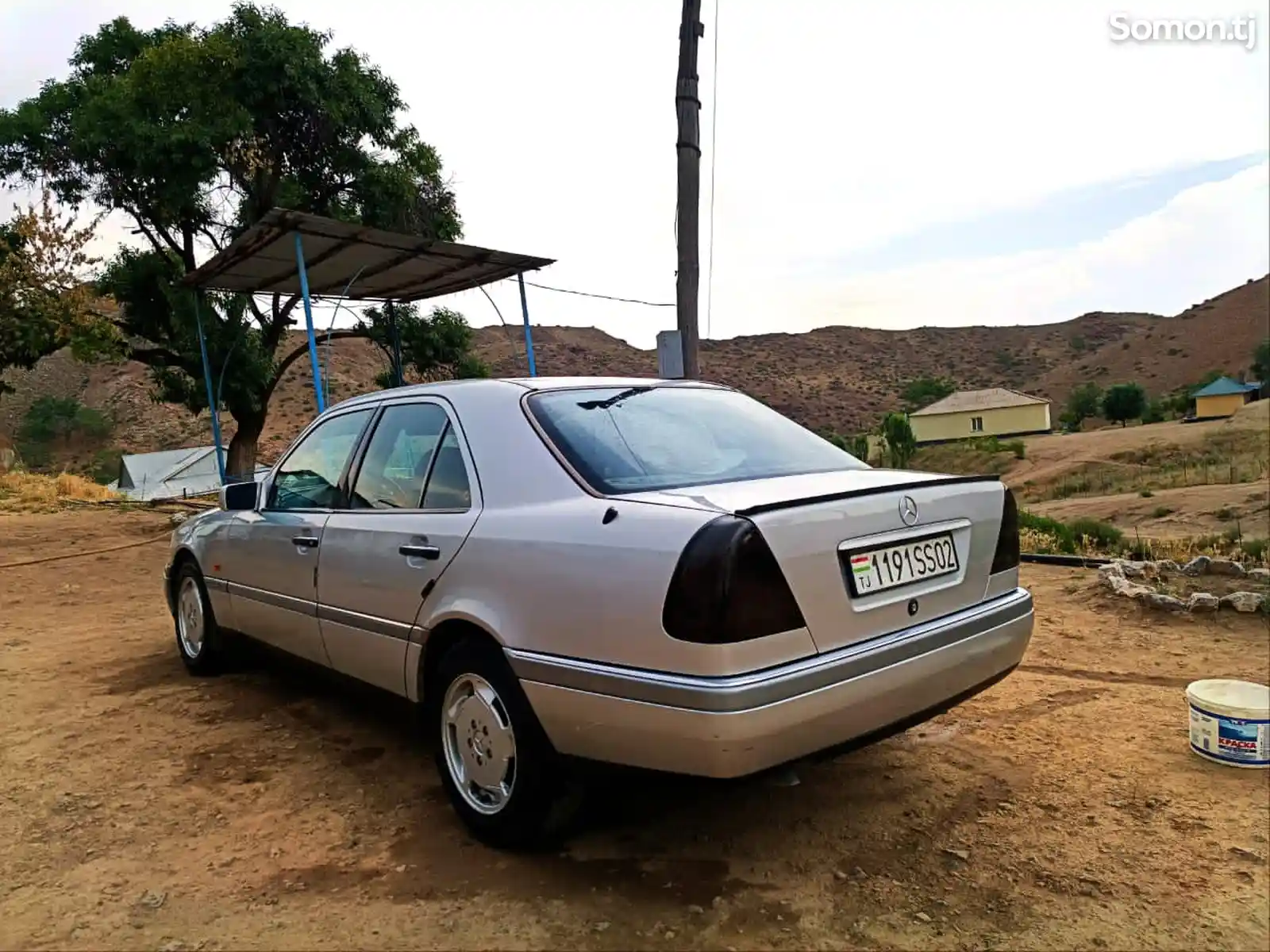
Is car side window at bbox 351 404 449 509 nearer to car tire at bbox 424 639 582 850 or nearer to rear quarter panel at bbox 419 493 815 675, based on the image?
rear quarter panel at bbox 419 493 815 675

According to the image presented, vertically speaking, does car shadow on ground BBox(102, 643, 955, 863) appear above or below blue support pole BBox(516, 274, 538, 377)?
below

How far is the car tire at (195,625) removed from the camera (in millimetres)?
4816

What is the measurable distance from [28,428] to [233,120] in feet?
133

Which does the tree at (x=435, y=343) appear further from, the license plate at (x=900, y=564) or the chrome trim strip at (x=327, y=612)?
the license plate at (x=900, y=564)

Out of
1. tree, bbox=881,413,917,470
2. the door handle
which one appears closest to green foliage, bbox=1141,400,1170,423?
tree, bbox=881,413,917,470

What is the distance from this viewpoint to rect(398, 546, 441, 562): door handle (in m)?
2.95

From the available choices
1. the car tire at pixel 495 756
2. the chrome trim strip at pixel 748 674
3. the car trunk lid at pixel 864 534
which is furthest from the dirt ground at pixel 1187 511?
the car tire at pixel 495 756

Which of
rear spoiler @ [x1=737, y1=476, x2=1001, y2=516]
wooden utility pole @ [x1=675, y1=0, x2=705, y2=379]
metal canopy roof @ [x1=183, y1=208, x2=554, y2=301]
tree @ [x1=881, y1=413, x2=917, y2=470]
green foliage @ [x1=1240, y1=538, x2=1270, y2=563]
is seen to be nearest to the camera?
rear spoiler @ [x1=737, y1=476, x2=1001, y2=516]

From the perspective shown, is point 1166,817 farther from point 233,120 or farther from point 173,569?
point 233,120

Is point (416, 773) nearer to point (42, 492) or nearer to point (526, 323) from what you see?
point (526, 323)

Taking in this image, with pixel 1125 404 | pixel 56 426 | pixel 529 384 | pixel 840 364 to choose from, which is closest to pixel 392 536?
pixel 529 384

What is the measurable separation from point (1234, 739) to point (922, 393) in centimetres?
6655

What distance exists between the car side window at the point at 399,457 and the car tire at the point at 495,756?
0.71 m

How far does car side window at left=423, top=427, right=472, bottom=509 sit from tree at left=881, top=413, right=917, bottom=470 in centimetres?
3319
